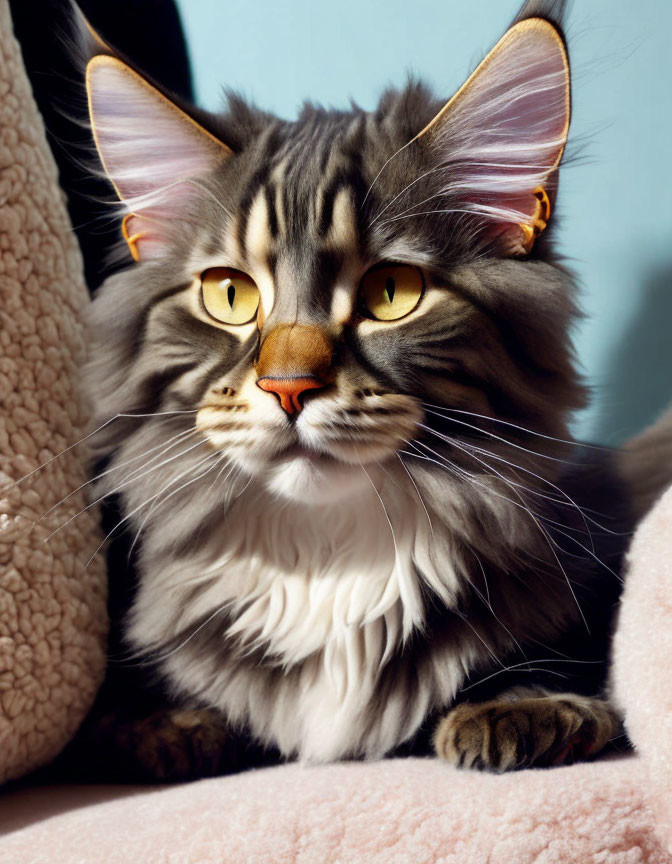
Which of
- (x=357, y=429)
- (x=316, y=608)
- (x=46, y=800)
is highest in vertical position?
(x=357, y=429)

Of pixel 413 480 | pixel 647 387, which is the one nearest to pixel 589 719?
pixel 413 480

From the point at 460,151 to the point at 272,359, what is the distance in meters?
0.36

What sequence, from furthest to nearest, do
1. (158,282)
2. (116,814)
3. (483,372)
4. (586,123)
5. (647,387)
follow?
(647,387) < (586,123) < (158,282) < (483,372) < (116,814)

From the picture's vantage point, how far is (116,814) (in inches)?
33.5

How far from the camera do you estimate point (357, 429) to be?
2.81 ft

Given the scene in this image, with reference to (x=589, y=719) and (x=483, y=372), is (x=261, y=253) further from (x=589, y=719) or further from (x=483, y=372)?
(x=589, y=719)

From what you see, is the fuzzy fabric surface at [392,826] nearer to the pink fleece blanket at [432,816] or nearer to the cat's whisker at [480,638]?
the pink fleece blanket at [432,816]

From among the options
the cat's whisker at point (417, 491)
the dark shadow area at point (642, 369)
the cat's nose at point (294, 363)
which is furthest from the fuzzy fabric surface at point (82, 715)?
the dark shadow area at point (642, 369)

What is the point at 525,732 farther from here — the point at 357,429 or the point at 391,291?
the point at 391,291

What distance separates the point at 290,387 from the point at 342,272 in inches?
7.1

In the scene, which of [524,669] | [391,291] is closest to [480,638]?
[524,669]

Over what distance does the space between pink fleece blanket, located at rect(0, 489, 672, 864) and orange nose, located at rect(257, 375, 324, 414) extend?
393mm

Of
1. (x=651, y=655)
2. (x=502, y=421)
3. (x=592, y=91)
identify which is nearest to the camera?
Answer: (x=651, y=655)

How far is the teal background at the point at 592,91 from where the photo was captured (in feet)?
5.16
